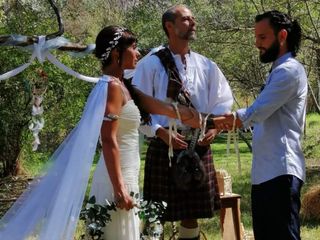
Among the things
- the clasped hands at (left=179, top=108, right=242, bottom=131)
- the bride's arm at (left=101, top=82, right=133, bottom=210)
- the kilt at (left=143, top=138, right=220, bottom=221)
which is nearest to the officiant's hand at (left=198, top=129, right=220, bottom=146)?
the kilt at (left=143, top=138, right=220, bottom=221)

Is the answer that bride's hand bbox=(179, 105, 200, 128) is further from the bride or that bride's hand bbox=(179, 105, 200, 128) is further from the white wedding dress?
the white wedding dress

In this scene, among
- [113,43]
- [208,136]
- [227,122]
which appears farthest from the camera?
[208,136]

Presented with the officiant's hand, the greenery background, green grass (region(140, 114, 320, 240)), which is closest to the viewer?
the officiant's hand

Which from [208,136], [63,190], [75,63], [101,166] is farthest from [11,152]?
[63,190]

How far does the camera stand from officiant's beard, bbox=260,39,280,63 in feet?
10.3

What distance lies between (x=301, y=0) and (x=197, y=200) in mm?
4838

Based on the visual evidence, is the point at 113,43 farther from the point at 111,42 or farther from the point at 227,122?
the point at 227,122

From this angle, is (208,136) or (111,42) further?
(208,136)

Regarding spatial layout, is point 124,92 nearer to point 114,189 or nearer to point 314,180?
point 114,189

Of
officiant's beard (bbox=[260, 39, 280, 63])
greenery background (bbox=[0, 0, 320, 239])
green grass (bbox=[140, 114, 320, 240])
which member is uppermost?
greenery background (bbox=[0, 0, 320, 239])

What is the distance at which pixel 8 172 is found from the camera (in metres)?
10.7

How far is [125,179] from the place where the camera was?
3174 millimetres

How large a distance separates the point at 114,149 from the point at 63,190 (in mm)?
325

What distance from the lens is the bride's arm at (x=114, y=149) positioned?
9.95 feet
